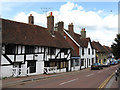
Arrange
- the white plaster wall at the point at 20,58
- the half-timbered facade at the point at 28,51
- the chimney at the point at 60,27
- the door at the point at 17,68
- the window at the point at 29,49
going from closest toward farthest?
the half-timbered facade at the point at 28,51
the door at the point at 17,68
the white plaster wall at the point at 20,58
the window at the point at 29,49
the chimney at the point at 60,27

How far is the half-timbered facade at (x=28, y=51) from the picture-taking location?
1673cm

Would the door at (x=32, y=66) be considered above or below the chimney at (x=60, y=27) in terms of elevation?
below

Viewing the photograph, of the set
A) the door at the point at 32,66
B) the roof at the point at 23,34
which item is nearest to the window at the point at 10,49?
the roof at the point at 23,34

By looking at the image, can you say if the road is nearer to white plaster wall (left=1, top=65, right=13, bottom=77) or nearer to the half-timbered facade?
white plaster wall (left=1, top=65, right=13, bottom=77)

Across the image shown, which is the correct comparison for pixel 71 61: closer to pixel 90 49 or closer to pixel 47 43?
pixel 47 43

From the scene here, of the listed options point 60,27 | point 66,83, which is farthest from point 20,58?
point 60,27

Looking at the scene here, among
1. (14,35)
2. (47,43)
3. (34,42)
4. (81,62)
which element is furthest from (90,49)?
(14,35)

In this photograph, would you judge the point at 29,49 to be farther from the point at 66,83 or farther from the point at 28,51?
the point at 66,83

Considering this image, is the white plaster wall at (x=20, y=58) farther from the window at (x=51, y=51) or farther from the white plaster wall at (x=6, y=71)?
the window at (x=51, y=51)

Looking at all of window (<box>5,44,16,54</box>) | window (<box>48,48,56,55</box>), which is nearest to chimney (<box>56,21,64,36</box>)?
window (<box>48,48,56,55</box>)

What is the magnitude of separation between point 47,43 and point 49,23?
5494 millimetres

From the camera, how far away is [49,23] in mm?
27047

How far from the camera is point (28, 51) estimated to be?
19.3 m

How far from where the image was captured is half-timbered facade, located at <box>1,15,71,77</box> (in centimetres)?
1673
